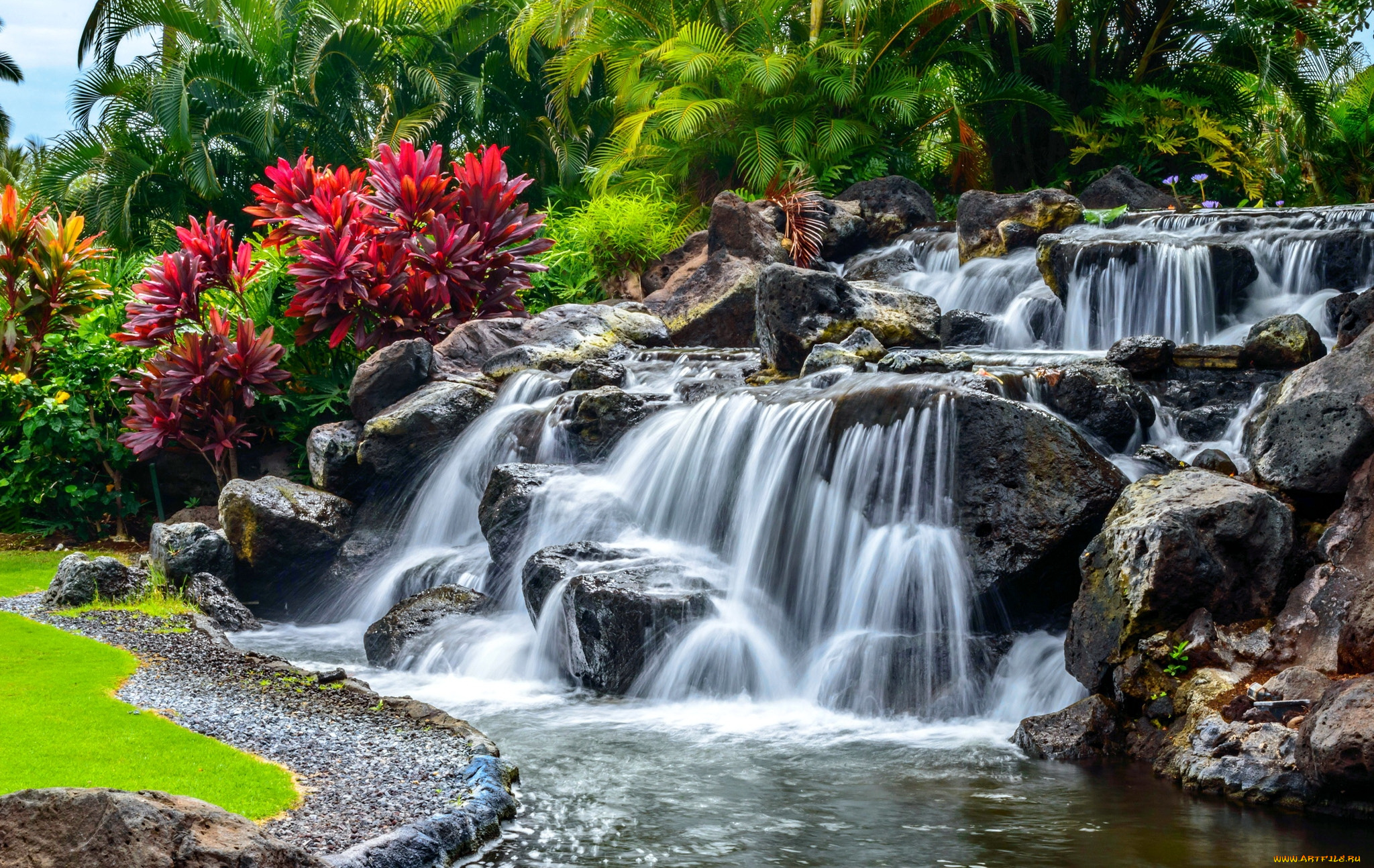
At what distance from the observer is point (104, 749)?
15.0 feet

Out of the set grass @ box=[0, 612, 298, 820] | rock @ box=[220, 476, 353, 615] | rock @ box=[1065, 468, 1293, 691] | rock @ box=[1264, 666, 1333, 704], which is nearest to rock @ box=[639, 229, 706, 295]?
rock @ box=[220, 476, 353, 615]

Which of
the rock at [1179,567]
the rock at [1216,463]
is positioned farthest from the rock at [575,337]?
the rock at [1179,567]

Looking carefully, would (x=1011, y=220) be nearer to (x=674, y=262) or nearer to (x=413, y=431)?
(x=674, y=262)

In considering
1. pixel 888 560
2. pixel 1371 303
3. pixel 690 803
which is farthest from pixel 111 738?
pixel 1371 303

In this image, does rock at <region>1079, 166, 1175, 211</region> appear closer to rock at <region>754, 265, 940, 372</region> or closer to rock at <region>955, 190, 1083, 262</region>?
rock at <region>955, 190, 1083, 262</region>

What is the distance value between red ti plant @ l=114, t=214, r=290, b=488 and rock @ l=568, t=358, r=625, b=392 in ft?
10.0

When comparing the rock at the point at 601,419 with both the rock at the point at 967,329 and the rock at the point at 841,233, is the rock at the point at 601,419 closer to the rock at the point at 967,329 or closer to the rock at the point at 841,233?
the rock at the point at 967,329

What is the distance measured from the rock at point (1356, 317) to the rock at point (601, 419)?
4859mm

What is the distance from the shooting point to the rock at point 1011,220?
12.5 meters

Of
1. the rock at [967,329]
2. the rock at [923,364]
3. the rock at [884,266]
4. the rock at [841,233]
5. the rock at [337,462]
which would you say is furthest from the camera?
the rock at [841,233]

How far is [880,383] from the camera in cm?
770

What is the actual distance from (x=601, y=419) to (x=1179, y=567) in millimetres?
4940

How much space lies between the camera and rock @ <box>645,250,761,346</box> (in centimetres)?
1247

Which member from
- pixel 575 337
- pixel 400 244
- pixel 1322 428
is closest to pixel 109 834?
pixel 1322 428
